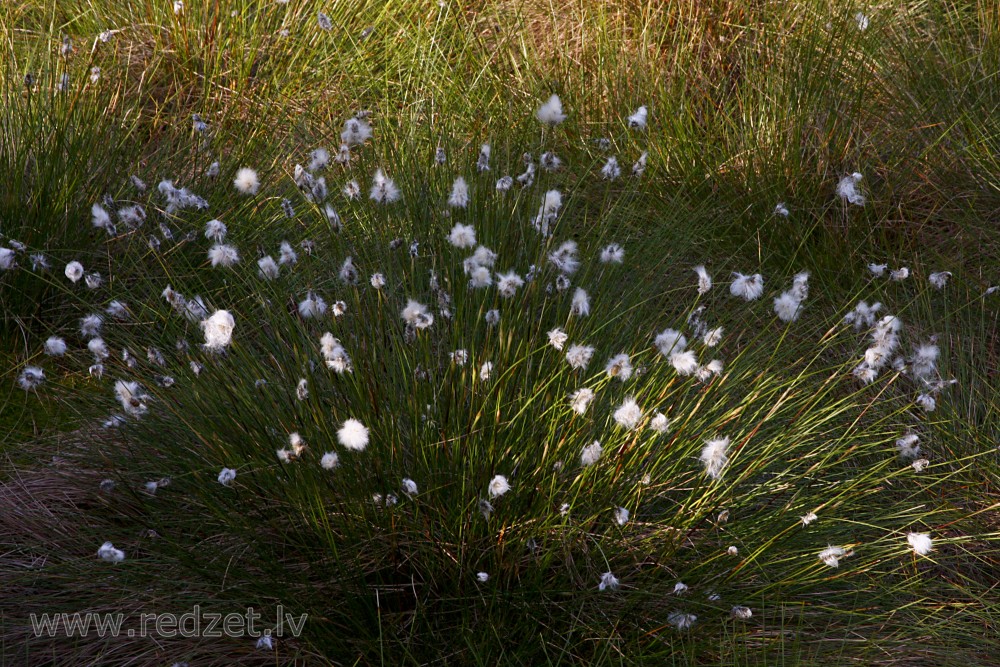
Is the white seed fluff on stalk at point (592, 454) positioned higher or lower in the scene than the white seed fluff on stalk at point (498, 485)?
higher

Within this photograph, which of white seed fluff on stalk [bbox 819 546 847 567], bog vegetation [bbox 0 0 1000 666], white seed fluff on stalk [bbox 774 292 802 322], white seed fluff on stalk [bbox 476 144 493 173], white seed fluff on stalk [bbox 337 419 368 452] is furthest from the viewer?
white seed fluff on stalk [bbox 476 144 493 173]

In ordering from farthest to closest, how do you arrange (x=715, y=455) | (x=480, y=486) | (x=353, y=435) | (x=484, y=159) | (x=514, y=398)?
(x=484, y=159)
(x=514, y=398)
(x=480, y=486)
(x=715, y=455)
(x=353, y=435)

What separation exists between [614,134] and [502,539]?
2.46 meters

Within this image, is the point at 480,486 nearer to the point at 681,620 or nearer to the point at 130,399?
the point at 681,620

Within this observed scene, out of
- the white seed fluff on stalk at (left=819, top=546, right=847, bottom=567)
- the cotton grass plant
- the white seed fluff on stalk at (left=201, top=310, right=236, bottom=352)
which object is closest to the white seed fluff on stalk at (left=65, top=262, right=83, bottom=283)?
the cotton grass plant

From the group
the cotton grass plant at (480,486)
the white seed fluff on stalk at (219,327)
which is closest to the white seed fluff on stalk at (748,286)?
the cotton grass plant at (480,486)

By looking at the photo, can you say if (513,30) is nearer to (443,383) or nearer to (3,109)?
(3,109)

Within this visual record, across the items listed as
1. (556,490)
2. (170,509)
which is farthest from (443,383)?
(170,509)

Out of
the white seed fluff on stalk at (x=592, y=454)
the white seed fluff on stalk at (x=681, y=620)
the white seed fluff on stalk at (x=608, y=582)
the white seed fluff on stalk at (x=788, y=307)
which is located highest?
the white seed fluff on stalk at (x=788, y=307)

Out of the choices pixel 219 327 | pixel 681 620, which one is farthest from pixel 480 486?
pixel 219 327

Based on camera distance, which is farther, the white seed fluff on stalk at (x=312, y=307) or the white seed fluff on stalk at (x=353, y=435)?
the white seed fluff on stalk at (x=312, y=307)

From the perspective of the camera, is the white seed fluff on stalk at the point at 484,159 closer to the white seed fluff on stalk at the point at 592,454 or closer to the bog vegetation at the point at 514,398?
the bog vegetation at the point at 514,398

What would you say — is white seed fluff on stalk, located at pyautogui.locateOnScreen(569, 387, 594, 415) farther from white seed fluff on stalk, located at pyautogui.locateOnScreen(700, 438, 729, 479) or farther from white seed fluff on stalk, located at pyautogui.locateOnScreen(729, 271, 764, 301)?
white seed fluff on stalk, located at pyautogui.locateOnScreen(729, 271, 764, 301)

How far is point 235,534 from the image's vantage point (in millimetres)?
2184
